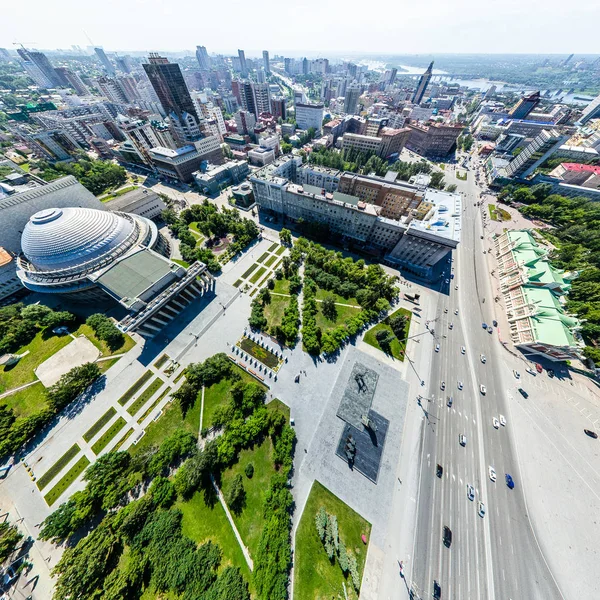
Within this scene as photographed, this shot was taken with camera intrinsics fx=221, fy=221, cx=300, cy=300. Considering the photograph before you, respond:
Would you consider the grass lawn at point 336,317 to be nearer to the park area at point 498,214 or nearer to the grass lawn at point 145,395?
→ the grass lawn at point 145,395

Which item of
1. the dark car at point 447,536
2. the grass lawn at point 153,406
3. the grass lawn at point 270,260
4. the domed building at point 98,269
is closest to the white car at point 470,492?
the dark car at point 447,536

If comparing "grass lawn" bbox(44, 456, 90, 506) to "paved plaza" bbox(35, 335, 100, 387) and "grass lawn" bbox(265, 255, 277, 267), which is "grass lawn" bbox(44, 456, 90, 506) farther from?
"grass lawn" bbox(265, 255, 277, 267)

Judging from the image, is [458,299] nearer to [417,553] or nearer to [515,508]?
[515,508]

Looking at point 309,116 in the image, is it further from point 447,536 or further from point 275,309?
point 447,536

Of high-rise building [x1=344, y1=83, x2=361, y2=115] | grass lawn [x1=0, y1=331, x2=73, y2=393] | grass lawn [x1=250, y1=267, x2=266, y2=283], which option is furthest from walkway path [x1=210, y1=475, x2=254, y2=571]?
high-rise building [x1=344, y1=83, x2=361, y2=115]

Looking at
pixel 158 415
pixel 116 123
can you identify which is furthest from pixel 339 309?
pixel 116 123

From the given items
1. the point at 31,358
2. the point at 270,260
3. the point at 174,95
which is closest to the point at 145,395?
the point at 31,358
